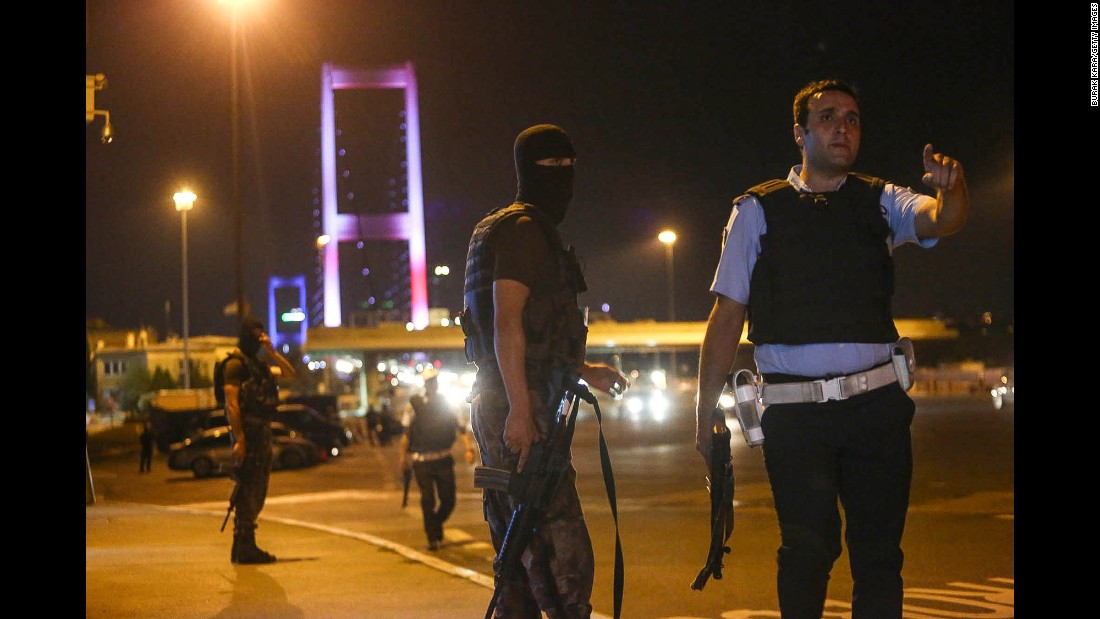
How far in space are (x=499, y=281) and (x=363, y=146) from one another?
107 meters

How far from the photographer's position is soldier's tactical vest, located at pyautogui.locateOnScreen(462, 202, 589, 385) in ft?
15.2

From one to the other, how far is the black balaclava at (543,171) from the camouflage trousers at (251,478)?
5.11 metres

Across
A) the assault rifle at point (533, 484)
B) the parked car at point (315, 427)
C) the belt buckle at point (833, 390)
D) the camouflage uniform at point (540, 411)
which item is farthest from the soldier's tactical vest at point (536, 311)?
the parked car at point (315, 427)

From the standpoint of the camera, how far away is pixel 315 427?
1337 inches

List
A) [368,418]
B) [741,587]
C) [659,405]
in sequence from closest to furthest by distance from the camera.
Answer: [741,587], [368,418], [659,405]

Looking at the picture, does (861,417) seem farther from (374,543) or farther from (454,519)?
(454,519)

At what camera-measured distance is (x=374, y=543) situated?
1100cm

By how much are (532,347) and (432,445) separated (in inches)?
313

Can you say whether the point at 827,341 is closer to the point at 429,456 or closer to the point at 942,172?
the point at 942,172

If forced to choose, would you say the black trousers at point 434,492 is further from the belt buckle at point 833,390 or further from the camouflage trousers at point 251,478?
the belt buckle at point 833,390

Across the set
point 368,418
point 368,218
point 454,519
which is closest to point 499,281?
point 454,519

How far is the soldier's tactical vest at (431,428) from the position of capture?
1242 centimetres

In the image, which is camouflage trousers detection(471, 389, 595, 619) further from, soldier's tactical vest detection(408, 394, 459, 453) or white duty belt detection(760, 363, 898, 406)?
soldier's tactical vest detection(408, 394, 459, 453)
